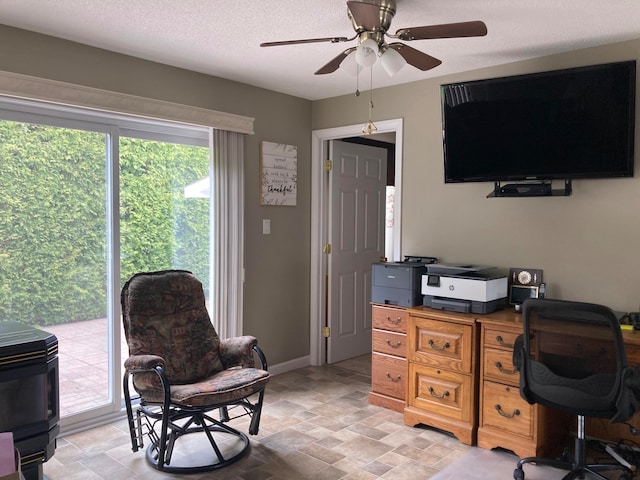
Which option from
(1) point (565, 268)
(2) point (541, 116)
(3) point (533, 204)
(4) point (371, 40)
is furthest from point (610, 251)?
(4) point (371, 40)

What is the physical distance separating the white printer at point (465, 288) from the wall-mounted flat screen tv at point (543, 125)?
64cm

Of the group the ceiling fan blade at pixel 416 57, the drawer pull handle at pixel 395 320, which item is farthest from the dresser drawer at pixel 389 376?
the ceiling fan blade at pixel 416 57

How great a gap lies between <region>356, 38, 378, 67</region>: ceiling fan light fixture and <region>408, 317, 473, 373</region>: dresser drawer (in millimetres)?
1741

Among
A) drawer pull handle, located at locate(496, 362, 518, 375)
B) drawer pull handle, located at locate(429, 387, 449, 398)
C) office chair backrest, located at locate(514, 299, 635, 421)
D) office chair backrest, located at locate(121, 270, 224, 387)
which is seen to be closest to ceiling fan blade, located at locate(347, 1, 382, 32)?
office chair backrest, located at locate(514, 299, 635, 421)

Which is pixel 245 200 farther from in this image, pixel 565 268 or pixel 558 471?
pixel 558 471

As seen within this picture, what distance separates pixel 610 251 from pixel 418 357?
1347 mm

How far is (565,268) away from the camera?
338cm

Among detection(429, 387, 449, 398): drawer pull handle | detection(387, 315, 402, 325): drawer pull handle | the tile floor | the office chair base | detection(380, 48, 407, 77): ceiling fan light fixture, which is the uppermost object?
detection(380, 48, 407, 77): ceiling fan light fixture

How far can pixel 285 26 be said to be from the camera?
291cm

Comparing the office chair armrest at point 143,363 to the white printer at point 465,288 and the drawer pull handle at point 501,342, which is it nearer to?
the white printer at point 465,288

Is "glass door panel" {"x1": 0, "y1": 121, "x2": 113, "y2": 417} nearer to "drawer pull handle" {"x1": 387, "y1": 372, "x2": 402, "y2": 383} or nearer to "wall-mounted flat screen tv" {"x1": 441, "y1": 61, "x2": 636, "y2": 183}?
"drawer pull handle" {"x1": 387, "y1": 372, "x2": 402, "y2": 383}

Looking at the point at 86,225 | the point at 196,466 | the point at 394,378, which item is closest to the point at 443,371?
the point at 394,378

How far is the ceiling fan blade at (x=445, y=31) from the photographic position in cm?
223

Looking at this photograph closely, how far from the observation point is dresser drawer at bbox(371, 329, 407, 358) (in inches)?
149
